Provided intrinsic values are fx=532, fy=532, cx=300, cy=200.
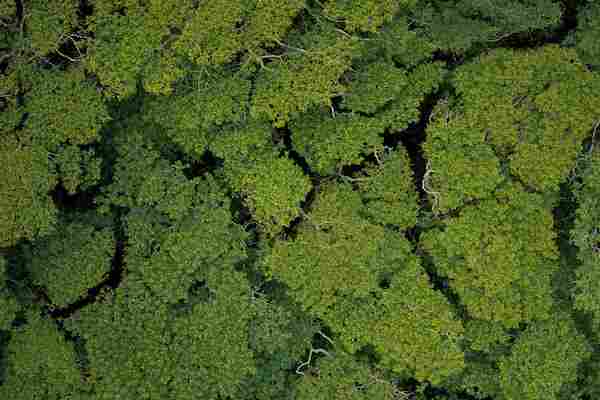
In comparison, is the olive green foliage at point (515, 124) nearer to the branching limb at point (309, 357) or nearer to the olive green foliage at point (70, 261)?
the branching limb at point (309, 357)

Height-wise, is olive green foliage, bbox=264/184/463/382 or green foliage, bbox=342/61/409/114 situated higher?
green foliage, bbox=342/61/409/114

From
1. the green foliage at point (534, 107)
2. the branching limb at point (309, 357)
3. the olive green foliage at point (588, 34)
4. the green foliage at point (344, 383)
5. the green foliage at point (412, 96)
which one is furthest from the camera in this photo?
the branching limb at point (309, 357)

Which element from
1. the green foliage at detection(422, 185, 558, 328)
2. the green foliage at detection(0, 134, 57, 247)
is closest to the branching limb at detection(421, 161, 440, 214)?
the green foliage at detection(422, 185, 558, 328)

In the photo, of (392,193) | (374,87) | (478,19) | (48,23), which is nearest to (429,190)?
(392,193)

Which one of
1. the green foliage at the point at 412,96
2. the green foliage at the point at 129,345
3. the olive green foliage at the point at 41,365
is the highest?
the green foliage at the point at 412,96

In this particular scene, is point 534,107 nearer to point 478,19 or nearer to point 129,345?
point 478,19

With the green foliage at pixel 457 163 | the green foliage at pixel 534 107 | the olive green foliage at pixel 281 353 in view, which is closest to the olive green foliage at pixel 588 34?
the green foliage at pixel 534 107

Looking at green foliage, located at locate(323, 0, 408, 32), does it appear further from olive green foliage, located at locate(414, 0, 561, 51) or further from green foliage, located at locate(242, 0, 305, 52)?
olive green foliage, located at locate(414, 0, 561, 51)

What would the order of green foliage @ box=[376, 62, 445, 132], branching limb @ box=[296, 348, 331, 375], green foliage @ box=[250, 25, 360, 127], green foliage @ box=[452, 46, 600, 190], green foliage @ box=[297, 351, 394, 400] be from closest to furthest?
1. green foliage @ box=[250, 25, 360, 127]
2. green foliage @ box=[452, 46, 600, 190]
3. green foliage @ box=[376, 62, 445, 132]
4. green foliage @ box=[297, 351, 394, 400]
5. branching limb @ box=[296, 348, 331, 375]
